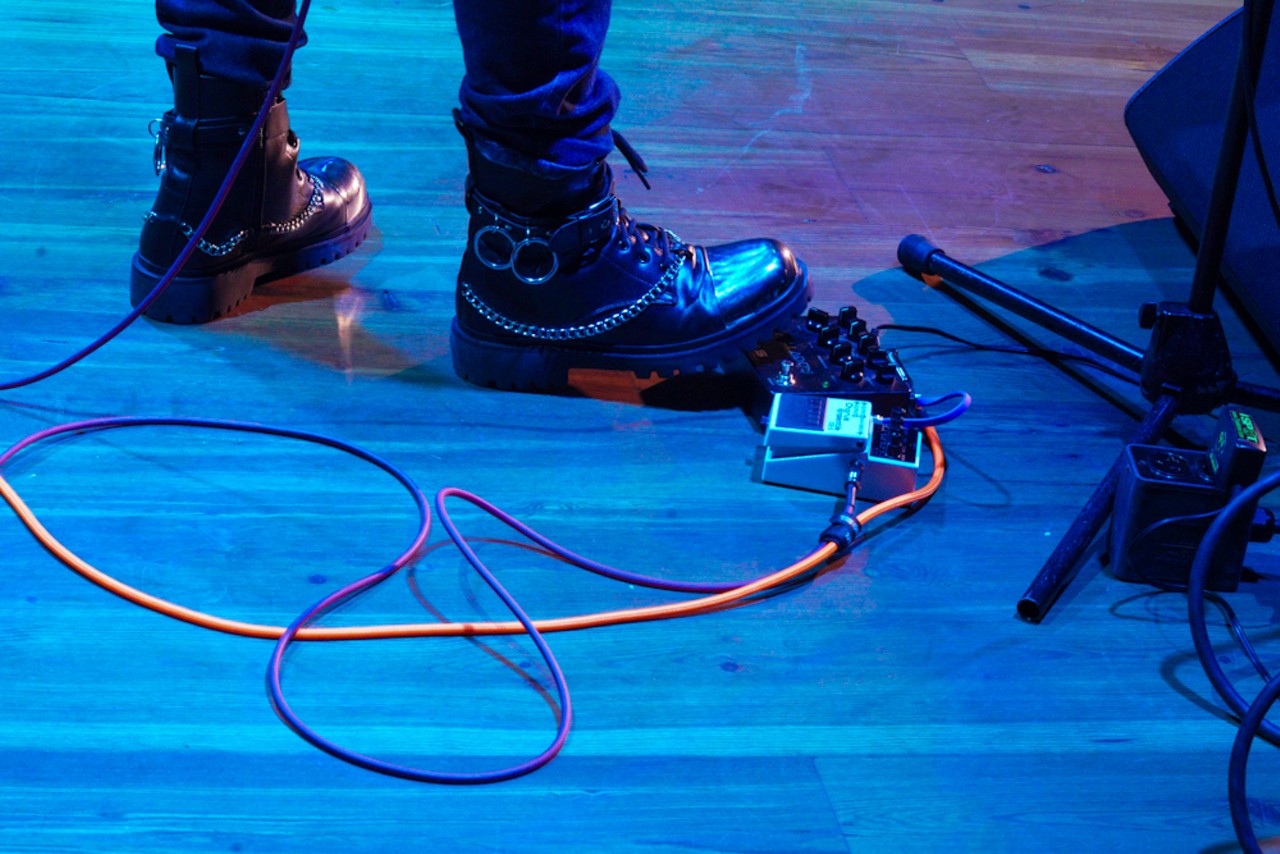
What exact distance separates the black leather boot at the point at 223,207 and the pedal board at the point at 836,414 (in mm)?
523

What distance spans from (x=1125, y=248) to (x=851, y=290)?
0.43m

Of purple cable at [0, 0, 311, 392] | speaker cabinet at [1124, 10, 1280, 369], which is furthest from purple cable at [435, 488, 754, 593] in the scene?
speaker cabinet at [1124, 10, 1280, 369]

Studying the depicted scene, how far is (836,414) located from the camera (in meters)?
1.05

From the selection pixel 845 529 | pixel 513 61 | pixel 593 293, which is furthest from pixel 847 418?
pixel 513 61

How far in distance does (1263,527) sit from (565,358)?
63 cm

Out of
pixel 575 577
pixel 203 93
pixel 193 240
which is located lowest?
pixel 575 577

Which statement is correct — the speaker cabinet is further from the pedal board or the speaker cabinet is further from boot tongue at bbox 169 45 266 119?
boot tongue at bbox 169 45 266 119

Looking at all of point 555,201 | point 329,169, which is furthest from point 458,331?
point 329,169

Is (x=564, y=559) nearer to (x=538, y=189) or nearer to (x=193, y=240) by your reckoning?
(x=538, y=189)

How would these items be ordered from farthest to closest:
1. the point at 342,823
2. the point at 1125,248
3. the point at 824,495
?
the point at 1125,248
the point at 824,495
the point at 342,823

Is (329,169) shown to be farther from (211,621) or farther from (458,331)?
(211,621)

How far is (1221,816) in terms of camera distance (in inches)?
30.5

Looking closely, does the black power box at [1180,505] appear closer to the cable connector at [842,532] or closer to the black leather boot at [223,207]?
the cable connector at [842,532]

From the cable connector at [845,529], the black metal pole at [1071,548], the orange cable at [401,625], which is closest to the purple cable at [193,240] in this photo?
the orange cable at [401,625]
